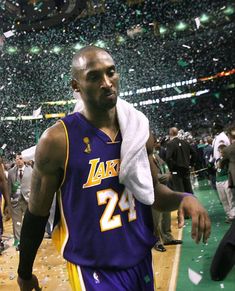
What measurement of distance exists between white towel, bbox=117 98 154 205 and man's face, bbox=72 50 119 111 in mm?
163

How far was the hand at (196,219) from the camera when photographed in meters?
1.72

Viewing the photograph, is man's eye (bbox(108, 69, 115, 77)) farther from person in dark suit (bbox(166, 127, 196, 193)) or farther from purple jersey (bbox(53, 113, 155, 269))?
person in dark suit (bbox(166, 127, 196, 193))

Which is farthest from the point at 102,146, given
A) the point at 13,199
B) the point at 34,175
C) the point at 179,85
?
the point at 179,85

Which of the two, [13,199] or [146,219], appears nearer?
[146,219]

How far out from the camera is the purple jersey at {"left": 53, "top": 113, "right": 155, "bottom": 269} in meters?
1.91

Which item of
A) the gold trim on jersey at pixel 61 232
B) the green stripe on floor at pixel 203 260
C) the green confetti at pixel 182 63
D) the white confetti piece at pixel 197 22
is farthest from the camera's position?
the green confetti at pixel 182 63

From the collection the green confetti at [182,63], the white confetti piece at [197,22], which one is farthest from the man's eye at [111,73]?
the green confetti at [182,63]

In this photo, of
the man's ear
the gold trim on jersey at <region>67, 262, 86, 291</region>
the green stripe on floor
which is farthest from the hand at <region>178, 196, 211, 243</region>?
the green stripe on floor

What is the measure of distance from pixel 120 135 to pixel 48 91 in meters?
34.2

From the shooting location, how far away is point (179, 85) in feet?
151

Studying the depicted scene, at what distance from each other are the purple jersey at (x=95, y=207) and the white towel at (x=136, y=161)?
52 millimetres

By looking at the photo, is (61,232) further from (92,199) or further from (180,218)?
(180,218)

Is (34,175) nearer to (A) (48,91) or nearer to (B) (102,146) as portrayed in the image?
(B) (102,146)

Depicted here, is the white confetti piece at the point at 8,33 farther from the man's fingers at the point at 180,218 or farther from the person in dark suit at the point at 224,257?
the man's fingers at the point at 180,218
